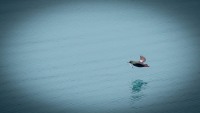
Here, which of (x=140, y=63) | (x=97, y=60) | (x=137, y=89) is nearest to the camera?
(x=137, y=89)

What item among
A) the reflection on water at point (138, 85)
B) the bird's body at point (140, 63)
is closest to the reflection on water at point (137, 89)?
the reflection on water at point (138, 85)

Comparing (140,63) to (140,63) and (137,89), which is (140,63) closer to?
(140,63)

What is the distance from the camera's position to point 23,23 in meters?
4.04

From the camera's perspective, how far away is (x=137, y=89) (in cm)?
288

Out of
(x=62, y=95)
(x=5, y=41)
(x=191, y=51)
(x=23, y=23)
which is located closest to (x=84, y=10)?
(x=23, y=23)

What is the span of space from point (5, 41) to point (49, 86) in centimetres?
94

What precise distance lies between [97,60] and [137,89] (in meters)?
0.58

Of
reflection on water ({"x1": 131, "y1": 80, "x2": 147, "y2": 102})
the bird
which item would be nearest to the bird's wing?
the bird

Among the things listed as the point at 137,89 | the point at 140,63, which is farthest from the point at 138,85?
the point at 140,63

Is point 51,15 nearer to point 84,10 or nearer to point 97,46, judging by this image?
point 84,10

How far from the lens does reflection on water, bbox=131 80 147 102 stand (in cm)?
278

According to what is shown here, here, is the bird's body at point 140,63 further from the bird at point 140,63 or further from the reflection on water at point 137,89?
the reflection on water at point 137,89

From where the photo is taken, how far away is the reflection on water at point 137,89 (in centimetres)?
278

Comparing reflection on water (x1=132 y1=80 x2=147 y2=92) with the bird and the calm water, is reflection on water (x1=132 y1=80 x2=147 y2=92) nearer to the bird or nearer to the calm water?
the calm water
